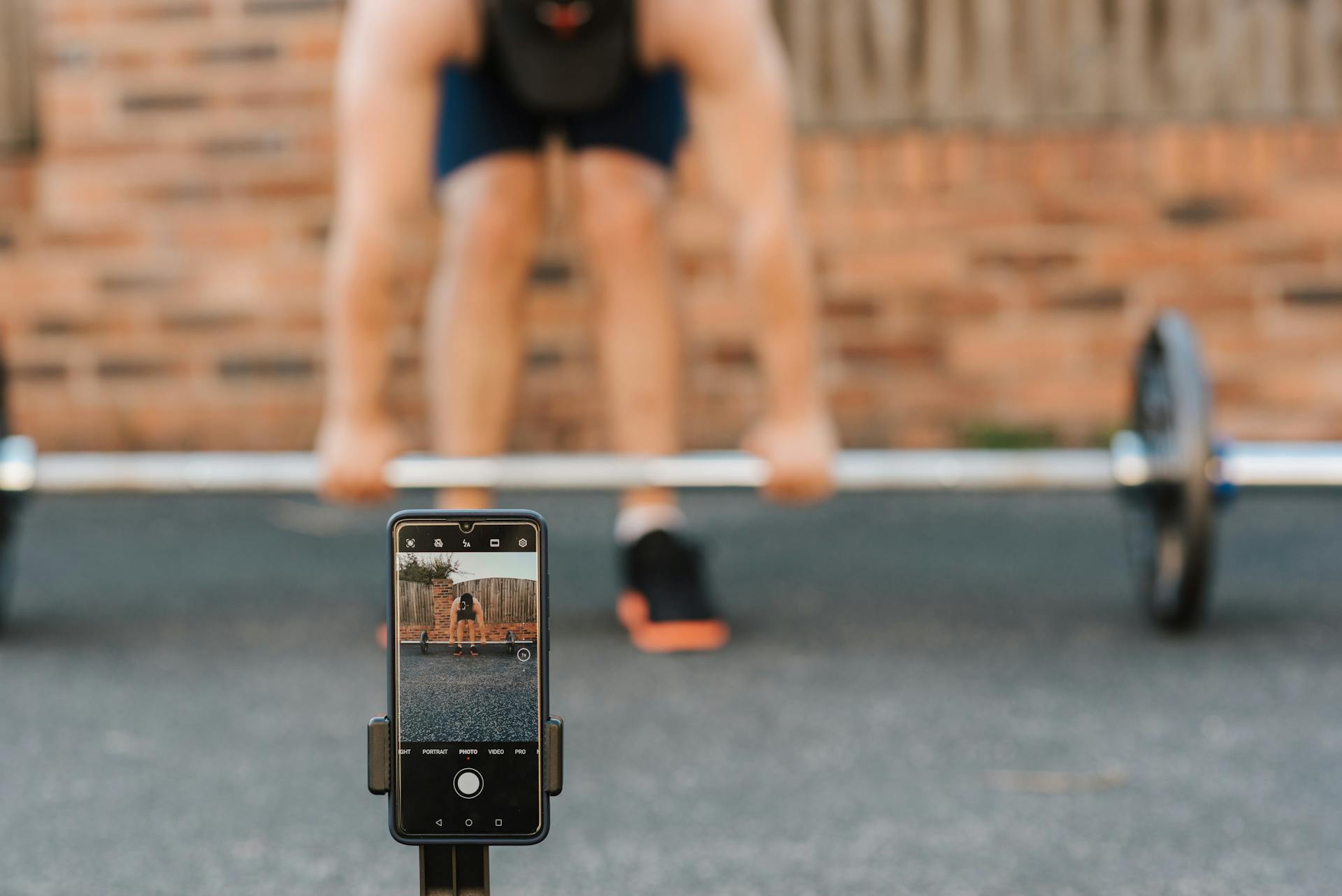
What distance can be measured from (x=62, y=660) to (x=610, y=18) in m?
1.12

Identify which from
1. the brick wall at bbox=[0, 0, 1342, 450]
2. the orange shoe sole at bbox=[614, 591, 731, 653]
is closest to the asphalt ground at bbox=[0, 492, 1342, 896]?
the orange shoe sole at bbox=[614, 591, 731, 653]

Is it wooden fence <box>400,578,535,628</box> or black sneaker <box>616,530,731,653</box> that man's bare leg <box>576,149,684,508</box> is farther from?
wooden fence <box>400,578,535,628</box>

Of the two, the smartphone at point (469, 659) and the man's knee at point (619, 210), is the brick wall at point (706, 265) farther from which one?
the smartphone at point (469, 659)

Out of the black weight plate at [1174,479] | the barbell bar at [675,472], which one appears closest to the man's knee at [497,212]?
the barbell bar at [675,472]

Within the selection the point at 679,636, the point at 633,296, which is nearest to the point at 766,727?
the point at 679,636

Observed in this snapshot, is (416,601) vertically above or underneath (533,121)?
underneath

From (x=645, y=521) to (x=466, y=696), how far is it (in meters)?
1.48

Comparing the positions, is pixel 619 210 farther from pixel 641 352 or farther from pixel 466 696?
pixel 466 696

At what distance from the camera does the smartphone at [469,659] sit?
2.67ft

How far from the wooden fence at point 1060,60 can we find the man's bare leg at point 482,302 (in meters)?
1.43

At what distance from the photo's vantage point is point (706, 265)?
3.53 m

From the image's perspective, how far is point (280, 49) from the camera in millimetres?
3547

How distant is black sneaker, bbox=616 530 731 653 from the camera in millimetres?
2154

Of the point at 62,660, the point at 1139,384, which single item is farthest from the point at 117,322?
the point at 1139,384
